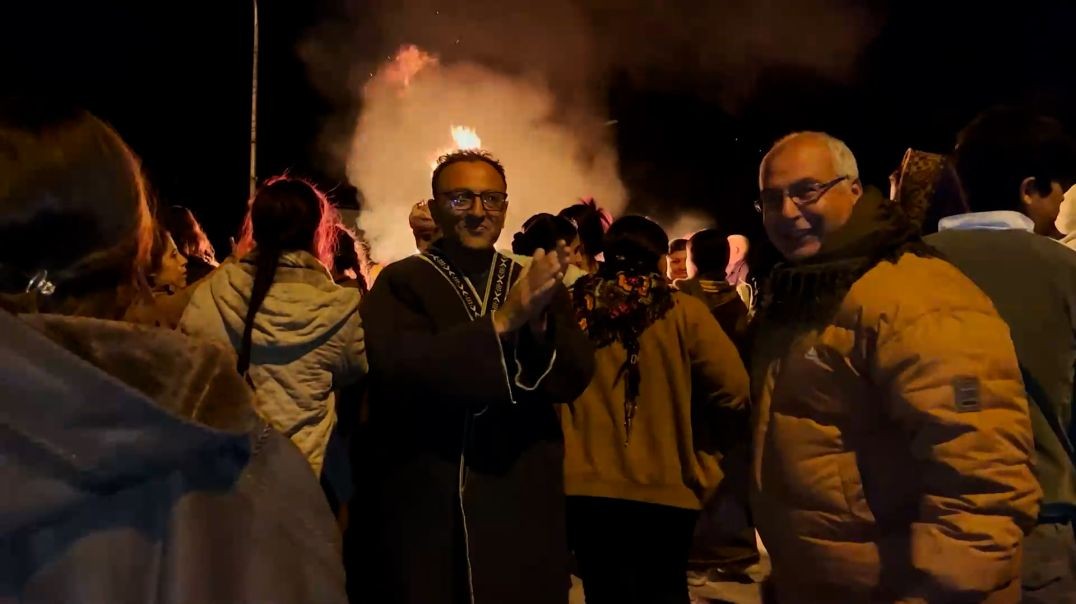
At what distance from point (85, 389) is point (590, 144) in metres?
19.3

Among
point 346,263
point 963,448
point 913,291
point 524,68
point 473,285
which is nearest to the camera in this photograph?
point 963,448

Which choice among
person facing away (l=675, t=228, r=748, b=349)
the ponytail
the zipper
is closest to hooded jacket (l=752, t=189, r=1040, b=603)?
the zipper

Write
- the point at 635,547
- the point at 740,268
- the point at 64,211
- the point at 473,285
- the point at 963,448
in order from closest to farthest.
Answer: the point at 64,211, the point at 963,448, the point at 473,285, the point at 635,547, the point at 740,268

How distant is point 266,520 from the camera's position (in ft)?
4.23

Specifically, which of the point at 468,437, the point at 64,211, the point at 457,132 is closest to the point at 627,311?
the point at 468,437

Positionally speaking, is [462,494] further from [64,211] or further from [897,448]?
[64,211]

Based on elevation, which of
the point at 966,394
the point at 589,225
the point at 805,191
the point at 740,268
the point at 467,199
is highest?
the point at 740,268

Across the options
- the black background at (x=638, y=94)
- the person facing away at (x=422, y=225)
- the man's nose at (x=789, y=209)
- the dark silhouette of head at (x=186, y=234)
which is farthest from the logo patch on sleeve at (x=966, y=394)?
the black background at (x=638, y=94)

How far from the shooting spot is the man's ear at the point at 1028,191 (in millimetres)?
2570

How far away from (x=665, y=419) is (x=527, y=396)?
113cm

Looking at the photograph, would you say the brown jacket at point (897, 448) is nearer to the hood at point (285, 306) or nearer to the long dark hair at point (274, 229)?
the hood at point (285, 306)

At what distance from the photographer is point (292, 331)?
139 inches

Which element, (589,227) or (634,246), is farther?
(589,227)

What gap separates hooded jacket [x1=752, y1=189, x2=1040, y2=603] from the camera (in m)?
1.91
